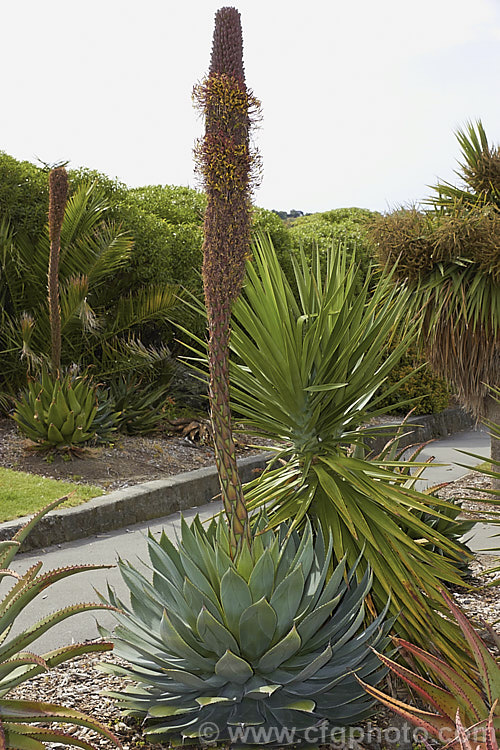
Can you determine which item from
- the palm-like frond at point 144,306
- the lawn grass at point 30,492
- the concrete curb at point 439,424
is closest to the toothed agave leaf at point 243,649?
the lawn grass at point 30,492

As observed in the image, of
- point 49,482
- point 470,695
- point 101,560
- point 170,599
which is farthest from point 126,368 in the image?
point 470,695

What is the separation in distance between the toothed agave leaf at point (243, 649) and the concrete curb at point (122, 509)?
2378 millimetres

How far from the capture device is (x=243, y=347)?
366cm

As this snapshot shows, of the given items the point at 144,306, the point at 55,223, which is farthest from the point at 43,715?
the point at 144,306

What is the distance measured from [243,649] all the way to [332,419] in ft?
4.42

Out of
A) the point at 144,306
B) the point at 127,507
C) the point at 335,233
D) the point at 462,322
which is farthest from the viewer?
the point at 335,233

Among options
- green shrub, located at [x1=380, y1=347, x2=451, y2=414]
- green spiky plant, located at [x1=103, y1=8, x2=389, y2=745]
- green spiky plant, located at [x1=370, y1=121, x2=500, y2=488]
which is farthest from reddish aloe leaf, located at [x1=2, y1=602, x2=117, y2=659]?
green shrub, located at [x1=380, y1=347, x2=451, y2=414]

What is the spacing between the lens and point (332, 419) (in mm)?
3646

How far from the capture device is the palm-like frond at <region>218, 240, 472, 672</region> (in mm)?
3250

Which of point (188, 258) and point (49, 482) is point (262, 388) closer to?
point (49, 482)

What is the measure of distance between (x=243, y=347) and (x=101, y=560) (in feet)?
8.16

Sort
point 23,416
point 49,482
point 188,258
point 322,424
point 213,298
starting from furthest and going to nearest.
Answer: point 188,258 → point 23,416 → point 49,482 → point 322,424 → point 213,298

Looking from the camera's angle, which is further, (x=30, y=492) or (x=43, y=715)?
(x=30, y=492)

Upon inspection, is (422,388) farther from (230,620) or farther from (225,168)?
(225,168)
